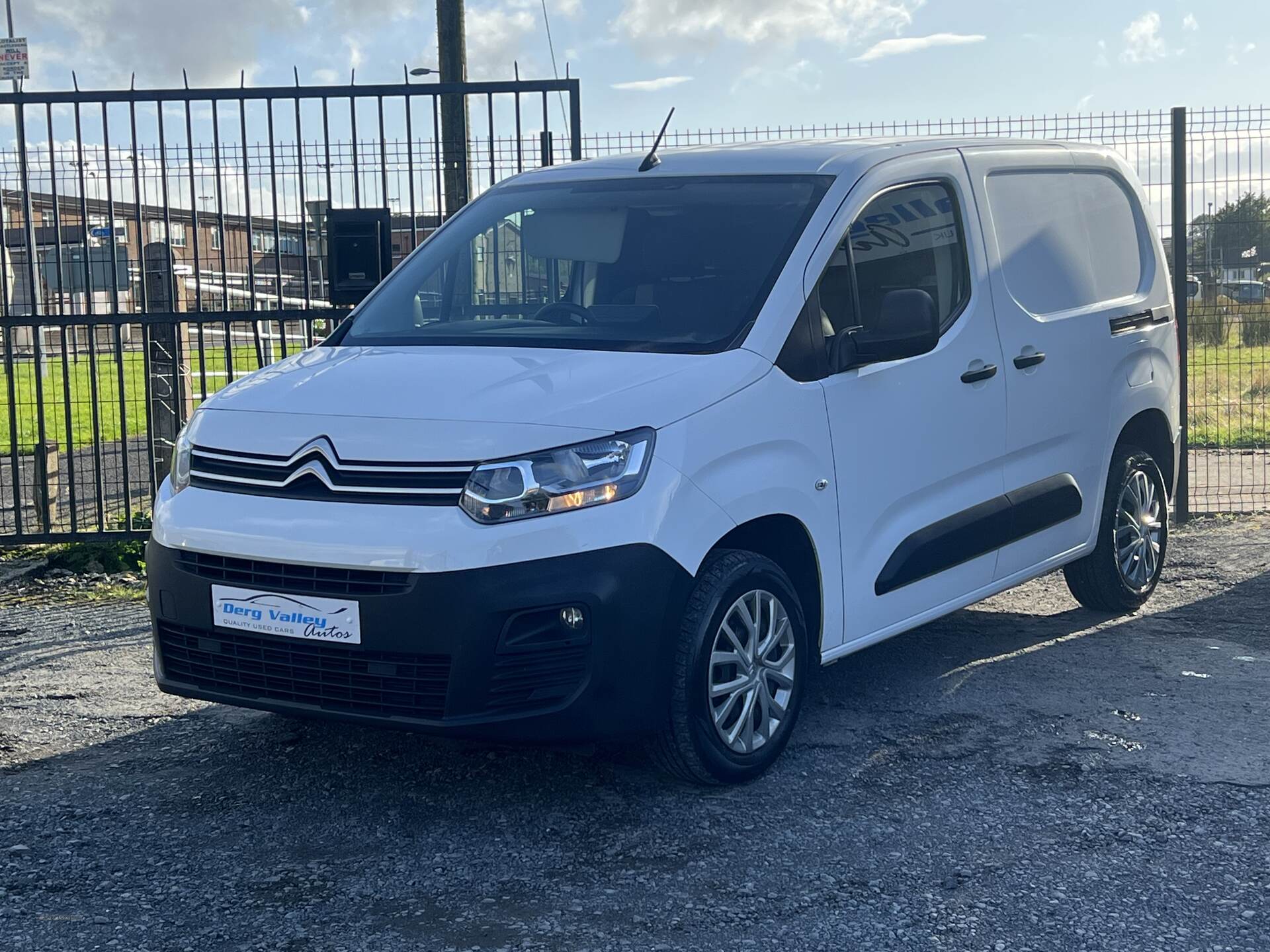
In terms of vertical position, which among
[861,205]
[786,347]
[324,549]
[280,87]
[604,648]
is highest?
[280,87]

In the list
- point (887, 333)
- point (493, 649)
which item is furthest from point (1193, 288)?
point (493, 649)

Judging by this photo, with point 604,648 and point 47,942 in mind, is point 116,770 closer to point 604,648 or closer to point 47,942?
point 47,942

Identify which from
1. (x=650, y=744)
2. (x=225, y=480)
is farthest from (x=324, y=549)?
(x=650, y=744)

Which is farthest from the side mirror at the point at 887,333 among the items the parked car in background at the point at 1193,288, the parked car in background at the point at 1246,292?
the parked car in background at the point at 1246,292

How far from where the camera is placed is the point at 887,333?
4.80m

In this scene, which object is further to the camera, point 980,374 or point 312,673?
point 980,374

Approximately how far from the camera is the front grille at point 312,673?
159 inches

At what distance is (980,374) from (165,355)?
5.30 meters

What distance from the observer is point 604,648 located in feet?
13.3

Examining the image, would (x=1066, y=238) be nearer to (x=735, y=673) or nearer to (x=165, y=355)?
(x=735, y=673)

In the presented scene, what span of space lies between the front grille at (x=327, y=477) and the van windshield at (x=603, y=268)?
2.82 ft

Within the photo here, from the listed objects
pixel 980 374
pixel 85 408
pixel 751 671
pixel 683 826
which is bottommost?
pixel 683 826

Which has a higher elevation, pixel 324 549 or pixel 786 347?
pixel 786 347

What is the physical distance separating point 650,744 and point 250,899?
1217 mm
